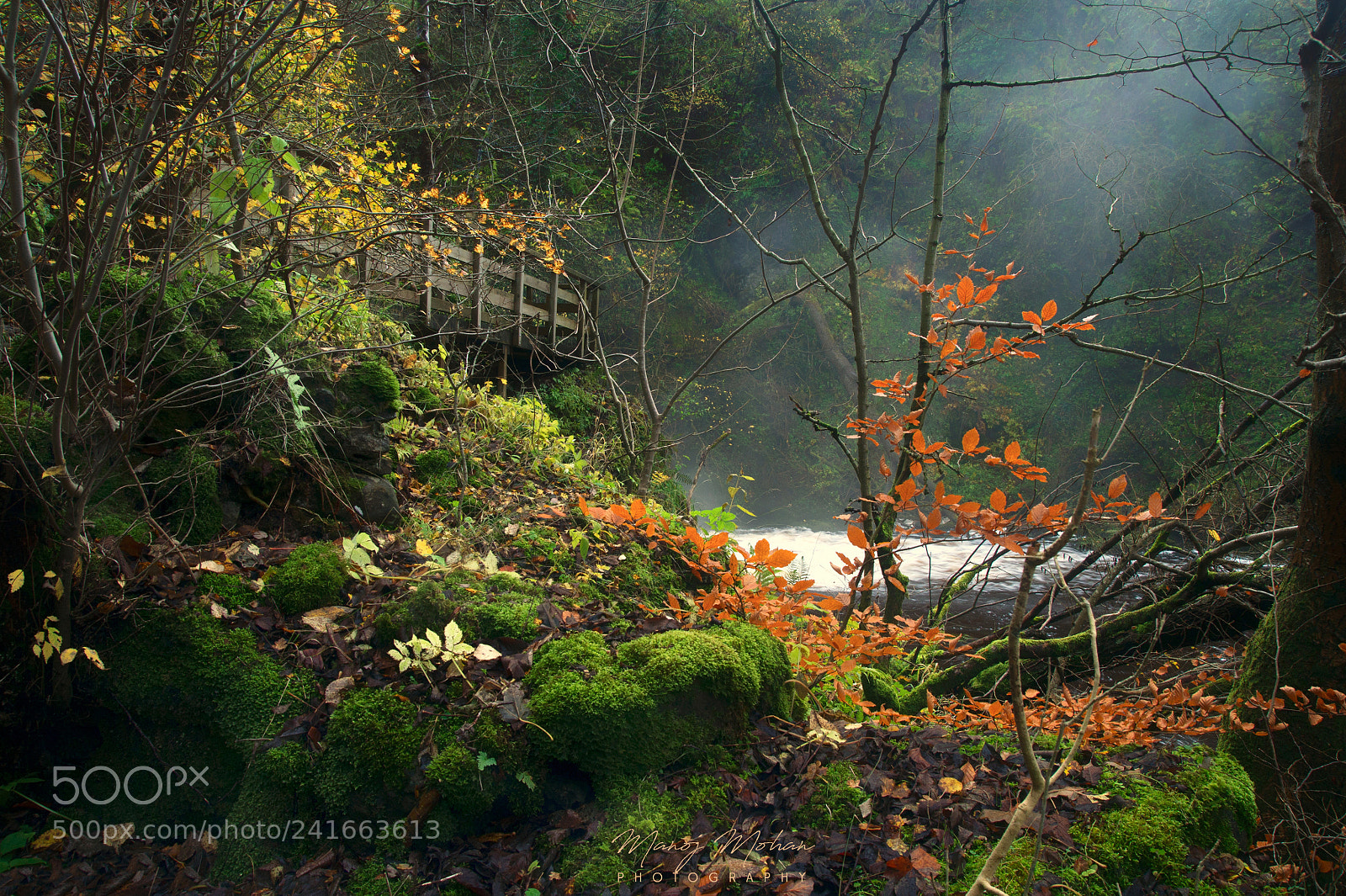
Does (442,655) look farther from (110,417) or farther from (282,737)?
(110,417)

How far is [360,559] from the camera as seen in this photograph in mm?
2740

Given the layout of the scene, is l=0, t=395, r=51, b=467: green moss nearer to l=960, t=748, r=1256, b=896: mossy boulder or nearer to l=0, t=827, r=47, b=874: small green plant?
l=0, t=827, r=47, b=874: small green plant

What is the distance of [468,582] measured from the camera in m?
2.70

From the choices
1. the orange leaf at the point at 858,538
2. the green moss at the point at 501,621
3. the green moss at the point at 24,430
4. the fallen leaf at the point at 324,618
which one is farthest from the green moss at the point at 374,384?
the orange leaf at the point at 858,538

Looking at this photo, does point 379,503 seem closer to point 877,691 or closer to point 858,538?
point 858,538

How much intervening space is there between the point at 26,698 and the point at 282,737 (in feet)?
3.54

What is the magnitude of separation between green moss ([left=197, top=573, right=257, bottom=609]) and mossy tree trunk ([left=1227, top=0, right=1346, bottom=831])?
13.4 ft

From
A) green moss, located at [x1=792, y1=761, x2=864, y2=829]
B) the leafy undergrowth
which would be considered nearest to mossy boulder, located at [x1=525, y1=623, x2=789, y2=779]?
the leafy undergrowth

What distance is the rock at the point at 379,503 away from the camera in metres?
3.51

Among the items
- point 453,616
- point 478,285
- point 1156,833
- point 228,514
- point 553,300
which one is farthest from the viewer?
point 553,300

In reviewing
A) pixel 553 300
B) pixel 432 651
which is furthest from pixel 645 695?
pixel 553 300

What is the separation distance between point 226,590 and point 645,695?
1852mm

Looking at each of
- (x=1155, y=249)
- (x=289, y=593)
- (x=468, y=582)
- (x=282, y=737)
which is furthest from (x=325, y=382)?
(x=1155, y=249)

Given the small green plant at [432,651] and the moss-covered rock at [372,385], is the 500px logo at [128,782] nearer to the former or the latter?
the small green plant at [432,651]
